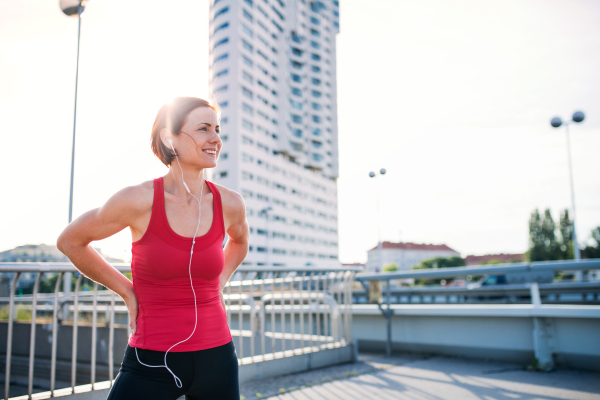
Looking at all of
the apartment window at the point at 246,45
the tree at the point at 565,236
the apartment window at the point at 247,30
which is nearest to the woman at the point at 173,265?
the tree at the point at 565,236

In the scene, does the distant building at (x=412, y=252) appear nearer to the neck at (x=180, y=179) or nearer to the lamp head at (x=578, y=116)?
the lamp head at (x=578, y=116)

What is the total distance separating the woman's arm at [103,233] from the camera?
171 centimetres

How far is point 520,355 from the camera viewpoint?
5.57 metres

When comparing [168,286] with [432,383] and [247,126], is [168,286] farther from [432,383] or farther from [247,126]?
[247,126]

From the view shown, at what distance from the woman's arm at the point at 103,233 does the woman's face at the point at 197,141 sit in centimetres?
23

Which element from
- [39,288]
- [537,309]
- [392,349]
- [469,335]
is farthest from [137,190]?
[392,349]

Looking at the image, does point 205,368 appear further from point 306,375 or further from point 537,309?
point 537,309

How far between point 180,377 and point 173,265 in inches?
16.4

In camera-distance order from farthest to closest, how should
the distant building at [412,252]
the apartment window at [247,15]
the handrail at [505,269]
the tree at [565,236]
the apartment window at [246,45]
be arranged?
the distant building at [412,252]
the apartment window at [247,15]
the apartment window at [246,45]
the tree at [565,236]
the handrail at [505,269]

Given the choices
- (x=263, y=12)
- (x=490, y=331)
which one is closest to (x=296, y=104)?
(x=263, y=12)

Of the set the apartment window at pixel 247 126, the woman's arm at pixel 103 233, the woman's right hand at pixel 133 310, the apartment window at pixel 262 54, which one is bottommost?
the woman's right hand at pixel 133 310

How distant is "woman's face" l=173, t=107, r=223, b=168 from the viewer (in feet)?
6.00

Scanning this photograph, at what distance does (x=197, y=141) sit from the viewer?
1831mm

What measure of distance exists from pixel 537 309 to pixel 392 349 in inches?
91.6
